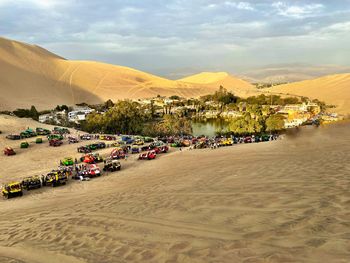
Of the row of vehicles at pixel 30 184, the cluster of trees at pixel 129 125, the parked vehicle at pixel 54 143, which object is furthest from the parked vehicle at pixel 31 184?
the cluster of trees at pixel 129 125

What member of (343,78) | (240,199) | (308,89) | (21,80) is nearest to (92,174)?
(240,199)

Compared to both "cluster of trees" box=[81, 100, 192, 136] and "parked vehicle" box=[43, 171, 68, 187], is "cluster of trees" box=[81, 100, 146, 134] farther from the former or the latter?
"parked vehicle" box=[43, 171, 68, 187]

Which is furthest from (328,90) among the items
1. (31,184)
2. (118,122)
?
(31,184)

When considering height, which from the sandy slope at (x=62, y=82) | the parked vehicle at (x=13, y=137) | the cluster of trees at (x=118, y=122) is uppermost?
the sandy slope at (x=62, y=82)

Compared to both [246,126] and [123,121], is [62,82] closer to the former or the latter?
[123,121]

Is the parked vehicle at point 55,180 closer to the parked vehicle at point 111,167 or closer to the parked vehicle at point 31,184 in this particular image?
the parked vehicle at point 31,184

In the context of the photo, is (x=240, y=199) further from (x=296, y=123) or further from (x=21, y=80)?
(x=21, y=80)

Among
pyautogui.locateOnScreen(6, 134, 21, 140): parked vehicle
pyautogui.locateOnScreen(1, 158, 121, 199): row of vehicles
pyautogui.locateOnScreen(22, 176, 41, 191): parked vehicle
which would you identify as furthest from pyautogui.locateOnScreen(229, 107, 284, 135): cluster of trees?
pyautogui.locateOnScreen(22, 176, 41, 191): parked vehicle
